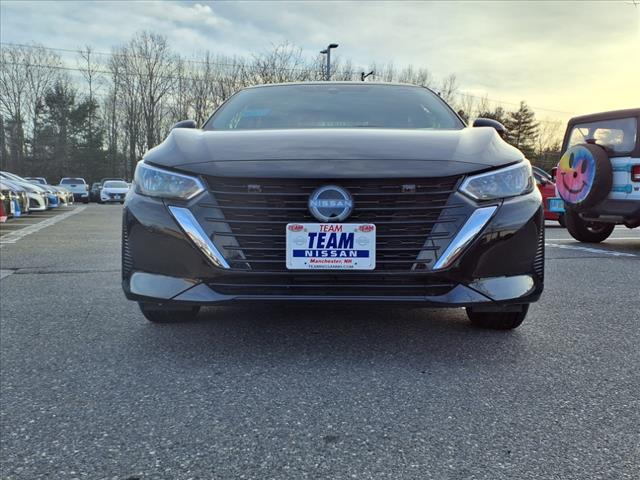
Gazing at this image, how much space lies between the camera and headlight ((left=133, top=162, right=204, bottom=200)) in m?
2.20

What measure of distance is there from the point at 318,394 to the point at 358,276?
0.51 meters

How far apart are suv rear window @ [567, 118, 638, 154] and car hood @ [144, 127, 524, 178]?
468 cm

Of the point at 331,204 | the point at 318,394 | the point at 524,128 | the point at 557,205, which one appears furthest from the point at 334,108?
the point at 524,128

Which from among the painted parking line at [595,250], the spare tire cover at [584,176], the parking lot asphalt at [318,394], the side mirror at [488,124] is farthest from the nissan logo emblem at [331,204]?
the spare tire cover at [584,176]

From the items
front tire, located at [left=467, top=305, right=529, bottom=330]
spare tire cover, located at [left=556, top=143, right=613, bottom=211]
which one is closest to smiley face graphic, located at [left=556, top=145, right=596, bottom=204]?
spare tire cover, located at [left=556, top=143, right=613, bottom=211]

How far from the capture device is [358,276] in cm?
215

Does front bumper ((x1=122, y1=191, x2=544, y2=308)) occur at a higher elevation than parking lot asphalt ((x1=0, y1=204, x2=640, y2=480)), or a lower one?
higher

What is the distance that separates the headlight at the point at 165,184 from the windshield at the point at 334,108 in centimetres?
77

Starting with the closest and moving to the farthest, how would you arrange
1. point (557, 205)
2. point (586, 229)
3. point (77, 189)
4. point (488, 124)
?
point (488, 124) → point (586, 229) → point (557, 205) → point (77, 189)

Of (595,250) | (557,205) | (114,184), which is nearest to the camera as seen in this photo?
(595,250)

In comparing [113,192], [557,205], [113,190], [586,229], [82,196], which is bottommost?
[82,196]

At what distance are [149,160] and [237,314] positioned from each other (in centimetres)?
105

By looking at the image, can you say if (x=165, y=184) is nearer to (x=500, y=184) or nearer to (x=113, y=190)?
(x=500, y=184)

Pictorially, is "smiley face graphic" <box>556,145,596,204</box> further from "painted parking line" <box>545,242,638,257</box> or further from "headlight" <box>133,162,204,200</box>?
"headlight" <box>133,162,204,200</box>
